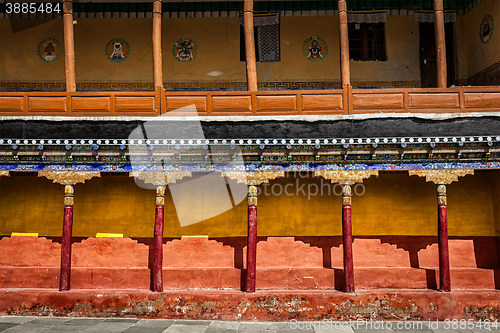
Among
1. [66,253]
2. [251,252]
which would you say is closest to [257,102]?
[251,252]

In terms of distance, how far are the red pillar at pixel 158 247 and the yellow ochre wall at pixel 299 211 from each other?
1051 millimetres

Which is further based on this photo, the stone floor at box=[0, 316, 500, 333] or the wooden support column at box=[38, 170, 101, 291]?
the wooden support column at box=[38, 170, 101, 291]

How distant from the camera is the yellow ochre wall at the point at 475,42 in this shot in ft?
35.1

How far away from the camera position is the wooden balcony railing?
29.6 feet

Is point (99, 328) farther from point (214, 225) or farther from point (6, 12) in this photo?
point (6, 12)

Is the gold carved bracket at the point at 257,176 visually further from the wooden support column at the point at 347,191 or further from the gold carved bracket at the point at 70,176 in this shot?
the gold carved bracket at the point at 70,176

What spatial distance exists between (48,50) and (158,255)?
6.62m

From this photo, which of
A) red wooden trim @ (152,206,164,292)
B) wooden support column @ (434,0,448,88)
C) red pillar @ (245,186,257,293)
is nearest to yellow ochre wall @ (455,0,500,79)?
wooden support column @ (434,0,448,88)

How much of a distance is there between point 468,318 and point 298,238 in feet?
12.2

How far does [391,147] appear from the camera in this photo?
8.96 meters

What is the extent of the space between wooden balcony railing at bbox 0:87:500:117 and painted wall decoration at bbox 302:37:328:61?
10.6 ft

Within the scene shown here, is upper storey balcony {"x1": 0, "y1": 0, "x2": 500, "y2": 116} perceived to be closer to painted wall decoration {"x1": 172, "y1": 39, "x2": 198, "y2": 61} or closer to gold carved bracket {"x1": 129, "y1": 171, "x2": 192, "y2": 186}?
painted wall decoration {"x1": 172, "y1": 39, "x2": 198, "y2": 61}

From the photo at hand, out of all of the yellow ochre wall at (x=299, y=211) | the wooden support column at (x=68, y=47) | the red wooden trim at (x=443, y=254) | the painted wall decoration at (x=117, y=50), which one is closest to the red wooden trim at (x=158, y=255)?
the yellow ochre wall at (x=299, y=211)

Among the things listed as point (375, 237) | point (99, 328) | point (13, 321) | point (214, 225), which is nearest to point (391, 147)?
point (375, 237)
